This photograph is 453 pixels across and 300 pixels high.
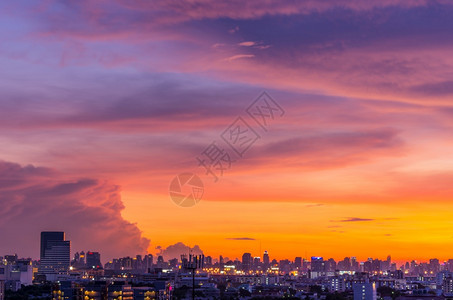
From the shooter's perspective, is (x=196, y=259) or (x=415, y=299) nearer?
(x=196, y=259)

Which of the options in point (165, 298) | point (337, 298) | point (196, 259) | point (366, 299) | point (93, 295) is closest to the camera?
point (196, 259)

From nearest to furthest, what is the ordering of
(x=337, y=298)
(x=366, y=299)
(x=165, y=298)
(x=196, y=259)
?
(x=196, y=259), (x=165, y=298), (x=366, y=299), (x=337, y=298)

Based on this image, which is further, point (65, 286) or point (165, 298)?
point (165, 298)

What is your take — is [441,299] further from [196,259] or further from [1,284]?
[196,259]

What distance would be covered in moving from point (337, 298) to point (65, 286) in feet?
256

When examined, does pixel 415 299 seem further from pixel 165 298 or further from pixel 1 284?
pixel 1 284

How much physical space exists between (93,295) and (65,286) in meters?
8.28

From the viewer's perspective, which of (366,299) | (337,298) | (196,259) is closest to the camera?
(196,259)

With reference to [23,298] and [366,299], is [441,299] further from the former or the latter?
[23,298]

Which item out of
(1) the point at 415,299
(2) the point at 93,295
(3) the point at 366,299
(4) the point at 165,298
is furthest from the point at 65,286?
(1) the point at 415,299

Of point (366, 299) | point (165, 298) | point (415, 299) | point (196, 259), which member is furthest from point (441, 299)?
point (196, 259)

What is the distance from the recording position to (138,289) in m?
154

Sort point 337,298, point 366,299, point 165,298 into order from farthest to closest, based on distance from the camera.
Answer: point 337,298 → point 366,299 → point 165,298

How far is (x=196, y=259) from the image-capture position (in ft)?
212
